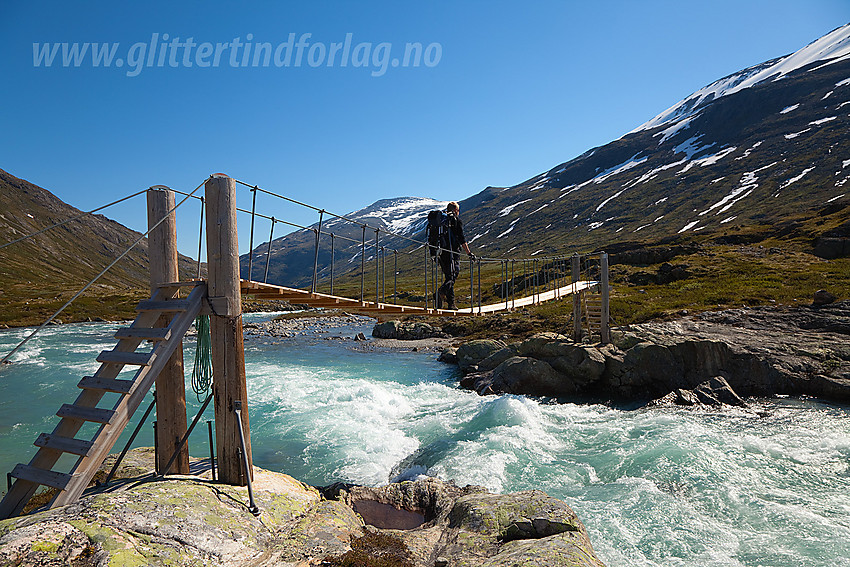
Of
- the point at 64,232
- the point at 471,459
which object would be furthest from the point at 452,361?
the point at 64,232

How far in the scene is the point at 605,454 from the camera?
514 inches

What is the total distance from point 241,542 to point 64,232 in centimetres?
18249

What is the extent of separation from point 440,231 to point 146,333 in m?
7.36

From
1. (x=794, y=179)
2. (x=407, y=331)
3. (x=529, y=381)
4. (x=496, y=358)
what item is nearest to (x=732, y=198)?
(x=794, y=179)

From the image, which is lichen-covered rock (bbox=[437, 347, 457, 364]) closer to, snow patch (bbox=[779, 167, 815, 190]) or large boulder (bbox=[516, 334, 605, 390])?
large boulder (bbox=[516, 334, 605, 390])

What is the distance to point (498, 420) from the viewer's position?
1572cm

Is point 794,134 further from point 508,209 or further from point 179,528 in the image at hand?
point 179,528

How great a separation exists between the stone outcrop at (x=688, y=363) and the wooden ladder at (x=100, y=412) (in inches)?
582

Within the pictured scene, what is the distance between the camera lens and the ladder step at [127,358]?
5.78 metres

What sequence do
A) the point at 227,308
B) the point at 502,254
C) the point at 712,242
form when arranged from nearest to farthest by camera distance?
the point at 227,308, the point at 712,242, the point at 502,254

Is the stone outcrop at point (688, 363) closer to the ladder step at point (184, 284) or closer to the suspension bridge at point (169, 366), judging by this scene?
the suspension bridge at point (169, 366)

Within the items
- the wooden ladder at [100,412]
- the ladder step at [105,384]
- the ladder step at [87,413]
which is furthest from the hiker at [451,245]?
the ladder step at [87,413]

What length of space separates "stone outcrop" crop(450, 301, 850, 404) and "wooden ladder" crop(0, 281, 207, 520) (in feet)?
48.5

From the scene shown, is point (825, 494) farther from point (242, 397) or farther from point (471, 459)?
point (242, 397)
